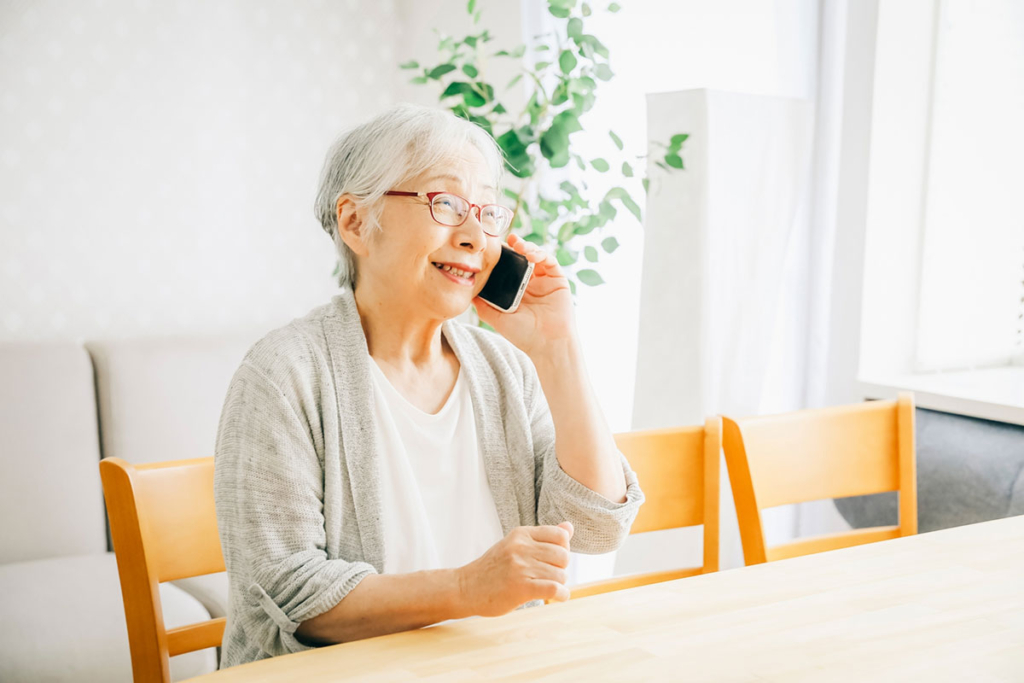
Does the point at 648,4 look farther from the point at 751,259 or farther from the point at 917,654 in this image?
the point at 917,654

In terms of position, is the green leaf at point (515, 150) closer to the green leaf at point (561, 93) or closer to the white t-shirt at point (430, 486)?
the green leaf at point (561, 93)

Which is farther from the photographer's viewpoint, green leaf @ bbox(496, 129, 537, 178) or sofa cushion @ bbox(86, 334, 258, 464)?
sofa cushion @ bbox(86, 334, 258, 464)

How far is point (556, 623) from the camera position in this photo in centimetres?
89

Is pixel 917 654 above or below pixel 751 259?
below

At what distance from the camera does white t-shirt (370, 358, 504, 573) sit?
1.19 m

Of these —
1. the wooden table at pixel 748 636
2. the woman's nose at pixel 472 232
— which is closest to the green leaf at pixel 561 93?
the woman's nose at pixel 472 232

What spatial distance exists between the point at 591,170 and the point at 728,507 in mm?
1115

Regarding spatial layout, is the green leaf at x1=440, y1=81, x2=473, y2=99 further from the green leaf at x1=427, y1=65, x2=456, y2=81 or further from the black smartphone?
the black smartphone

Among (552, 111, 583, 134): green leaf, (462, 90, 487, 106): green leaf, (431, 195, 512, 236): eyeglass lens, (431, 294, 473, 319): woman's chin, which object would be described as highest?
(462, 90, 487, 106): green leaf

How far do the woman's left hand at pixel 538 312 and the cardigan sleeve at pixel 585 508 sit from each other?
0.18 metres

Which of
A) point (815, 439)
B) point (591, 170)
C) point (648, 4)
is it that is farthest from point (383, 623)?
point (648, 4)

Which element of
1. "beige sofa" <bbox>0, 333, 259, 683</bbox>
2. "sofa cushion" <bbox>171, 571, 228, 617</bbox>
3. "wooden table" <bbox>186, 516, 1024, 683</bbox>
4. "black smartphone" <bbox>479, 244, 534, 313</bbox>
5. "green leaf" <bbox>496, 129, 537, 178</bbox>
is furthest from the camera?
"green leaf" <bbox>496, 129, 537, 178</bbox>

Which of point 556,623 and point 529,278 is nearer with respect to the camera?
point 556,623

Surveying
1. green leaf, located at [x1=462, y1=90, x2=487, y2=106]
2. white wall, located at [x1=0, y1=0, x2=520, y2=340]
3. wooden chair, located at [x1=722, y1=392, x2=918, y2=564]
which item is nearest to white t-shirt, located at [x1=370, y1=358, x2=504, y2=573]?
wooden chair, located at [x1=722, y1=392, x2=918, y2=564]
